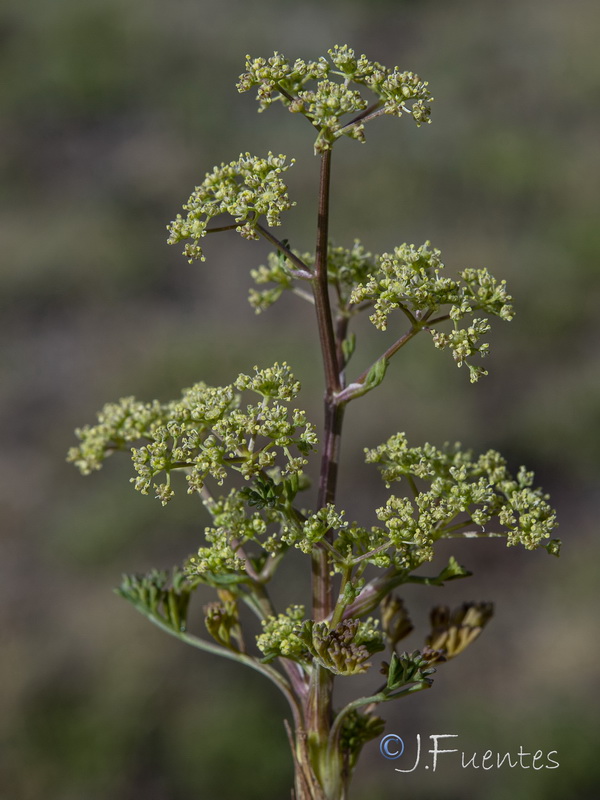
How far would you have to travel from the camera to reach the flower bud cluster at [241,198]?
3.98 ft

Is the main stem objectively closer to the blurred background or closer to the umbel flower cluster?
the umbel flower cluster

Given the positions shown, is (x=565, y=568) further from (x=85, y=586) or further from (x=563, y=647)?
(x=85, y=586)

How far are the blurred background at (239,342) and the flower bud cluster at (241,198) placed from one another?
5241 mm

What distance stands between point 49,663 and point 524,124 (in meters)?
8.39

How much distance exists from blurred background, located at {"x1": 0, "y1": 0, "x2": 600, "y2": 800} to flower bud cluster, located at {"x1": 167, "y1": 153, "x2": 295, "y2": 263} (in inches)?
206

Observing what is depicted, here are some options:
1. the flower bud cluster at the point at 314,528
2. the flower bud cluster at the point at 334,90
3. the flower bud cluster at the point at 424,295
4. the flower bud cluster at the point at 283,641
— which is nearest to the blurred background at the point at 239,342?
the flower bud cluster at the point at 283,641

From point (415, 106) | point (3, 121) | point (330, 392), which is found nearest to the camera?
point (415, 106)

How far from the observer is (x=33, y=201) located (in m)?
10.1

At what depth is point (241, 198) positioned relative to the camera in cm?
122

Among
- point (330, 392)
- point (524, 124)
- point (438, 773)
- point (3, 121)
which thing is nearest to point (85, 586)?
point (438, 773)

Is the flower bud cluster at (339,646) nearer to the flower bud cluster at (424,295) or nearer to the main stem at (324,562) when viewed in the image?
the main stem at (324,562)

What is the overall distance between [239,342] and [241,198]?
281 inches

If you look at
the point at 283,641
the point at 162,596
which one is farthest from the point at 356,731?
the point at 162,596

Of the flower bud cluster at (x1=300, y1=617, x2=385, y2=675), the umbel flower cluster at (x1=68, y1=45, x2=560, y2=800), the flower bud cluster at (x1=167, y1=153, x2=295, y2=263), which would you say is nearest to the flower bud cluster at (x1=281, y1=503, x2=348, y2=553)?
the umbel flower cluster at (x1=68, y1=45, x2=560, y2=800)
